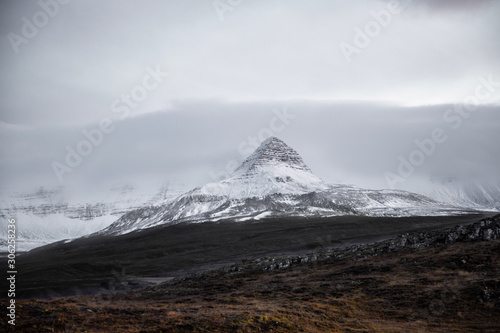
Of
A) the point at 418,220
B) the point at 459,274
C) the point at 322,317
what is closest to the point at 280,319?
the point at 322,317

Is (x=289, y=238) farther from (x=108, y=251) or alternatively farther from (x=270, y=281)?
(x=270, y=281)

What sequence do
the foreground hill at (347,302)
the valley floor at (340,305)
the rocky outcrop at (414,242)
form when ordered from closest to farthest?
1. the valley floor at (340,305)
2. the foreground hill at (347,302)
3. the rocky outcrop at (414,242)

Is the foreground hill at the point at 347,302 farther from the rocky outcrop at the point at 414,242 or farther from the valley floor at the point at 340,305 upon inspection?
the rocky outcrop at the point at 414,242

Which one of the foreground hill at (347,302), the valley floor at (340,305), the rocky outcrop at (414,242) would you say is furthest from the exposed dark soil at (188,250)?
the valley floor at (340,305)

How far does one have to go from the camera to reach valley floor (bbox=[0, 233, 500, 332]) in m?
19.5

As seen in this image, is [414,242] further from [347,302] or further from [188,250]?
[188,250]

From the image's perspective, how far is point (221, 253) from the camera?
116 meters

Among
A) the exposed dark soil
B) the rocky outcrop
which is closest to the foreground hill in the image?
the rocky outcrop

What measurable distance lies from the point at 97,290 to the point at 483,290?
69.7 metres

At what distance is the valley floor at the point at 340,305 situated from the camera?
1947cm

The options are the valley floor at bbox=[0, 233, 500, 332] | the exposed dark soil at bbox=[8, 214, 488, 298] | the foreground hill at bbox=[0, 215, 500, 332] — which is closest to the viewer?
the valley floor at bbox=[0, 233, 500, 332]

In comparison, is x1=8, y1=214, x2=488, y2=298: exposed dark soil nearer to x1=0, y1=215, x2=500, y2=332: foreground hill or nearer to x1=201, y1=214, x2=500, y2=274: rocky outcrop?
x1=201, y1=214, x2=500, y2=274: rocky outcrop

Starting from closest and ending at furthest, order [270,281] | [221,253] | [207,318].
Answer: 1. [207,318]
2. [270,281]
3. [221,253]

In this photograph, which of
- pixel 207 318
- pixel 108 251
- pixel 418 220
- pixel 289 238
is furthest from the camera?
pixel 418 220
